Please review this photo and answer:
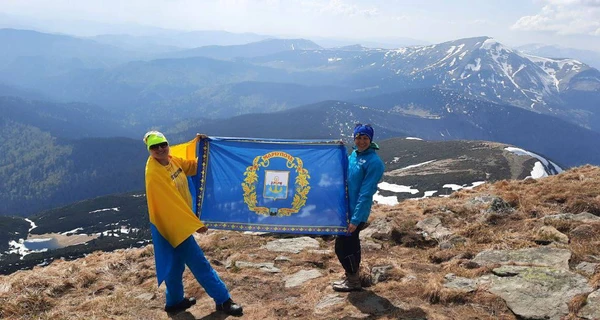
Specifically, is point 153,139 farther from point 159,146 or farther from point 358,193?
point 358,193

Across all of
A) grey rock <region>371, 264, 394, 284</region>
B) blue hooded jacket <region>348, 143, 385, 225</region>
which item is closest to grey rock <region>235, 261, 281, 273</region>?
grey rock <region>371, 264, 394, 284</region>

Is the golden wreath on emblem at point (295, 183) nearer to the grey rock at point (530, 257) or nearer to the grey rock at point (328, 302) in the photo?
the grey rock at point (328, 302)

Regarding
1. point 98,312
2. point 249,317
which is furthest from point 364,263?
point 98,312

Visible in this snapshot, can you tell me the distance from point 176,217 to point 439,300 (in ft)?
15.6

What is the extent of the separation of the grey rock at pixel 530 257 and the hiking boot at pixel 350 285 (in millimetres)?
2698

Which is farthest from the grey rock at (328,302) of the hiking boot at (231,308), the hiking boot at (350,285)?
the hiking boot at (231,308)

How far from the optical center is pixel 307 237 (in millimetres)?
11688

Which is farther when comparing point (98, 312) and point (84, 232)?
point (84, 232)

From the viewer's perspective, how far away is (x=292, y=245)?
36.2 feet

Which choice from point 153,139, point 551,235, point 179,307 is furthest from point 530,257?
point 153,139

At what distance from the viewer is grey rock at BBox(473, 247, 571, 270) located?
763 cm

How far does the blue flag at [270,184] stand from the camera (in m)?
8.76

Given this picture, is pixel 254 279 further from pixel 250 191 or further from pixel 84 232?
pixel 84 232

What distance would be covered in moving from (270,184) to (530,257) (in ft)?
18.6
